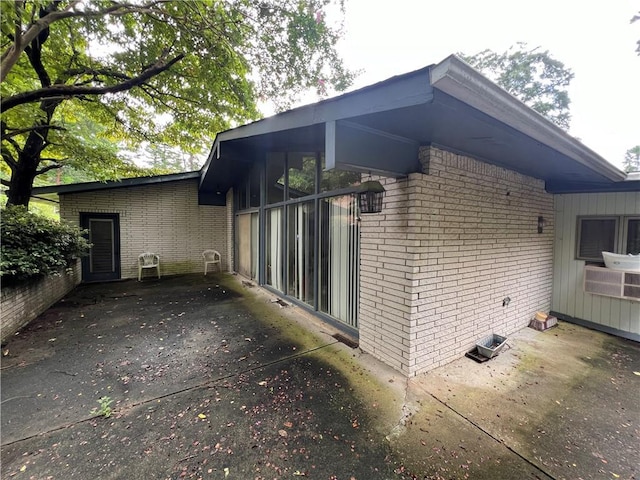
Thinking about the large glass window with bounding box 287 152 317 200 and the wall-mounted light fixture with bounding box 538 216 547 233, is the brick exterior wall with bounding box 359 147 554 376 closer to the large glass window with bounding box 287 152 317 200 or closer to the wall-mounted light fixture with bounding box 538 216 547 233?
the wall-mounted light fixture with bounding box 538 216 547 233

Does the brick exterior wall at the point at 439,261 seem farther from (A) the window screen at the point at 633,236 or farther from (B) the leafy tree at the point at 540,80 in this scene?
(B) the leafy tree at the point at 540,80

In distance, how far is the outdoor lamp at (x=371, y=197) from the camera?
2.75m

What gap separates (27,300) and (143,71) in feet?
15.0

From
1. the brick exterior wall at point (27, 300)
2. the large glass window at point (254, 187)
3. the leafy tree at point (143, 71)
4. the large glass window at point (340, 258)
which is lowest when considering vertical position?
the brick exterior wall at point (27, 300)

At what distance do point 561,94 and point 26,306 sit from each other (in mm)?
20106

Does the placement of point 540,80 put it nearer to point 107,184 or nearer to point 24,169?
point 107,184

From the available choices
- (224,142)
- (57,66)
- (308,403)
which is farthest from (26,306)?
(308,403)

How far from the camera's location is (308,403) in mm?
2268

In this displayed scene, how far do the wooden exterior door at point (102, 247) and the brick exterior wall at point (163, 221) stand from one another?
0.47 feet

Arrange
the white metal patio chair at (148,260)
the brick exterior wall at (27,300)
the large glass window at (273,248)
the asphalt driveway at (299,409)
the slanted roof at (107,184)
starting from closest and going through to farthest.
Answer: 1. the asphalt driveway at (299,409)
2. the brick exterior wall at (27,300)
3. the large glass window at (273,248)
4. the slanted roof at (107,184)
5. the white metal patio chair at (148,260)

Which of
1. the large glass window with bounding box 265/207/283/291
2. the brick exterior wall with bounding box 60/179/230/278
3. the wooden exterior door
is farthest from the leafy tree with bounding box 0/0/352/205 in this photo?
the large glass window with bounding box 265/207/283/291

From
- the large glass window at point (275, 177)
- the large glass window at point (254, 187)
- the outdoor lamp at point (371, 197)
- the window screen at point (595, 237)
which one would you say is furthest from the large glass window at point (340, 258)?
the window screen at point (595, 237)

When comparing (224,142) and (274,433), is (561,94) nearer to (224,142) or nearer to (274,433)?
(224,142)

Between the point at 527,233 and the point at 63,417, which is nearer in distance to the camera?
the point at 63,417
